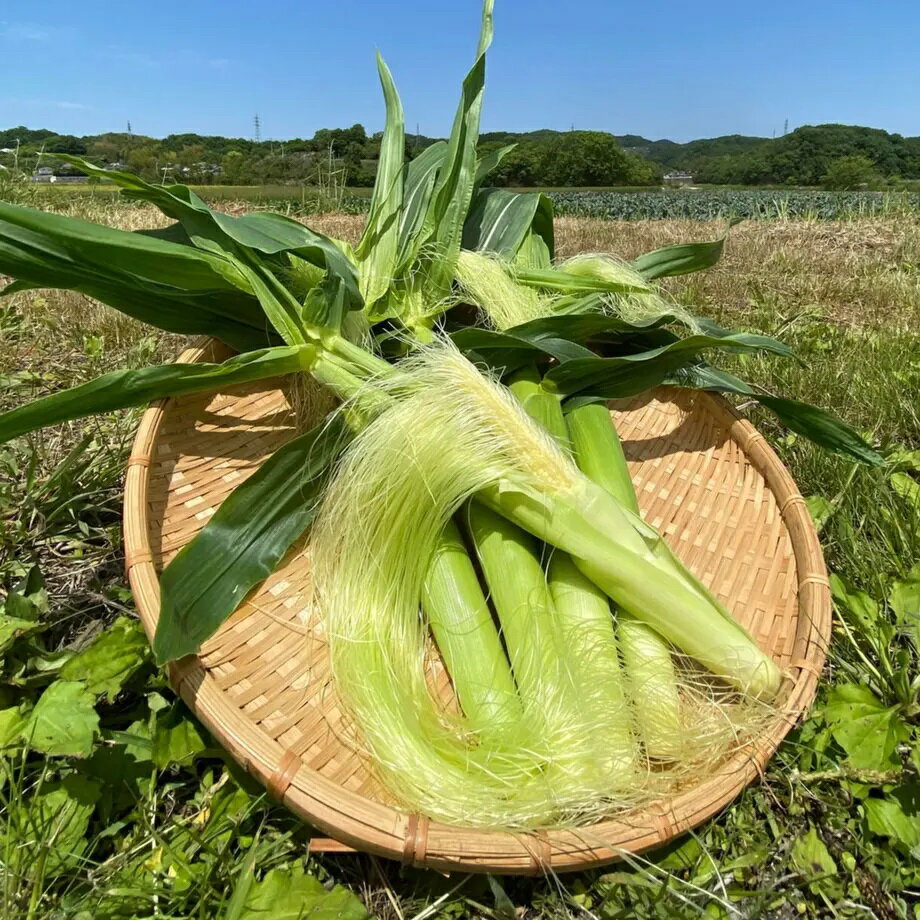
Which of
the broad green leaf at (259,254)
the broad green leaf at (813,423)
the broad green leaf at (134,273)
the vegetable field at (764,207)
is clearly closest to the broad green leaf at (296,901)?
the broad green leaf at (259,254)

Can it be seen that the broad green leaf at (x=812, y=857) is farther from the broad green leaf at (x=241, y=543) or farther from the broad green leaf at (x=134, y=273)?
the broad green leaf at (x=134, y=273)

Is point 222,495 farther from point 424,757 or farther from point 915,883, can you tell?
point 915,883

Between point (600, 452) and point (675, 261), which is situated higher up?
point (675, 261)

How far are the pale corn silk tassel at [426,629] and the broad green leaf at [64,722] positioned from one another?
329 mm

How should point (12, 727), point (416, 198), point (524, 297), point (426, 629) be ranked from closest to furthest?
1. point (12, 727)
2. point (426, 629)
3. point (524, 297)
4. point (416, 198)

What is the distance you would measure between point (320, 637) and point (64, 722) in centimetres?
39

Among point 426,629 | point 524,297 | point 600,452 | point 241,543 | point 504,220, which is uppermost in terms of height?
point 504,220

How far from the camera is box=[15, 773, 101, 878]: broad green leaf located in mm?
766

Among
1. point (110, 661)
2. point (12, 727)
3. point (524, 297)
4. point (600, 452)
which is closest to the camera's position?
point (12, 727)

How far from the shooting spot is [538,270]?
63.0 inches

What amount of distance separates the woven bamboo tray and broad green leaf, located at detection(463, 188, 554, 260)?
1.67ft

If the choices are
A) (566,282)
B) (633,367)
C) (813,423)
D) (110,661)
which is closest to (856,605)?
(813,423)

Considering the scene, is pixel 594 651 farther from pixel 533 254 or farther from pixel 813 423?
pixel 533 254

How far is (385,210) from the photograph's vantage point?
4.99ft
